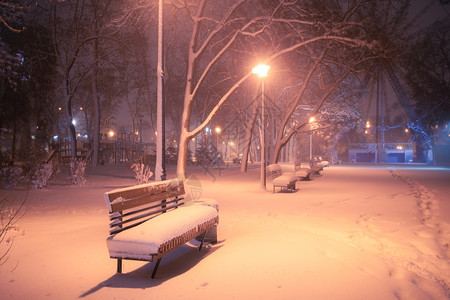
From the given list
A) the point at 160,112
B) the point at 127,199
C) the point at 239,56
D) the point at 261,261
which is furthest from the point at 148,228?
the point at 239,56

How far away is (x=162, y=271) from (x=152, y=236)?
80 cm

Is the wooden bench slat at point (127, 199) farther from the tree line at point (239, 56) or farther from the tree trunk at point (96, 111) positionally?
the tree trunk at point (96, 111)

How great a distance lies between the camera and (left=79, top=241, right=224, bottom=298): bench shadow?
4125 mm

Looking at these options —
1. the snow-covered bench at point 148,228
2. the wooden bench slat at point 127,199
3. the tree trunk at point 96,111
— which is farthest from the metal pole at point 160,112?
the tree trunk at point 96,111

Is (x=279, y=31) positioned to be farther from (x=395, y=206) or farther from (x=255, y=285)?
(x=255, y=285)

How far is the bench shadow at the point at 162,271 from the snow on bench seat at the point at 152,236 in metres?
0.34

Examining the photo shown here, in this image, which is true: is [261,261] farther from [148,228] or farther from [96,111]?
[96,111]

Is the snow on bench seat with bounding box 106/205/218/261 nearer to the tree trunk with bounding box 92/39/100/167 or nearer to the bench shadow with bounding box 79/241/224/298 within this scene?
the bench shadow with bounding box 79/241/224/298

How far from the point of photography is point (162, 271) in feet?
15.3

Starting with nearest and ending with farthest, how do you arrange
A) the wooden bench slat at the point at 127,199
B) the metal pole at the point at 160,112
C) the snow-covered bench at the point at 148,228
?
the snow-covered bench at the point at 148,228 < the wooden bench slat at the point at 127,199 < the metal pole at the point at 160,112

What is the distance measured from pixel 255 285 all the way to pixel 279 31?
1694 cm

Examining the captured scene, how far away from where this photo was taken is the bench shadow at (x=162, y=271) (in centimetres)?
412

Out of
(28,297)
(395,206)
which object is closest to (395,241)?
(395,206)

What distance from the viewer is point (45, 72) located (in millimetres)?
28234
